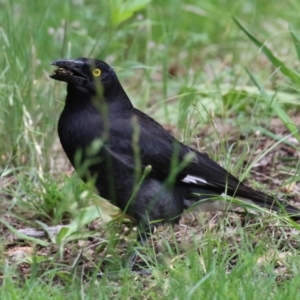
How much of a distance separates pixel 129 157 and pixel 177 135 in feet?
3.36

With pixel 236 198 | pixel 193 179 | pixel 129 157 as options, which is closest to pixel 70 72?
pixel 129 157

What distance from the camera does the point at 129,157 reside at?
471 cm

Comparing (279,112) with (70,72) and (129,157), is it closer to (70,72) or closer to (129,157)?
(129,157)

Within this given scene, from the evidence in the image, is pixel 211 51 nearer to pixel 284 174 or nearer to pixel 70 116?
pixel 284 174

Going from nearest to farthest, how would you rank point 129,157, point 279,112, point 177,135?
point 129,157 < point 279,112 < point 177,135

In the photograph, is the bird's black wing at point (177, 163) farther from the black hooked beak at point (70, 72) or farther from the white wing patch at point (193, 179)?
the black hooked beak at point (70, 72)

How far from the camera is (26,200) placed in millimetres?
5332

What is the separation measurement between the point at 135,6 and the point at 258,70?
80.3 inches

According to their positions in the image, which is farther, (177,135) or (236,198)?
(177,135)

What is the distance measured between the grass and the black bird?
0.40 feet

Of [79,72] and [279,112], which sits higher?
[79,72]

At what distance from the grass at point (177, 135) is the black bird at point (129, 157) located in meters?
0.12

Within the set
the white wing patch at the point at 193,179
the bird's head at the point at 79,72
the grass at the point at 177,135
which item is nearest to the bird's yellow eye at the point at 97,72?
the bird's head at the point at 79,72

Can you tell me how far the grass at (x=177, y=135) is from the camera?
386 cm
